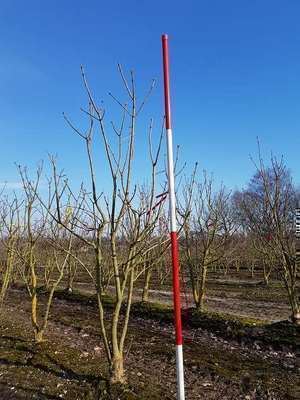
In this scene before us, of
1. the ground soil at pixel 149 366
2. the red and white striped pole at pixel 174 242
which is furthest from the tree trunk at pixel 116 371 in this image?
the red and white striped pole at pixel 174 242

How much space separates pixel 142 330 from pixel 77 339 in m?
1.67

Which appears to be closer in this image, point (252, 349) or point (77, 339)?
point (252, 349)

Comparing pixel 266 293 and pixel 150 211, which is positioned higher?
pixel 150 211

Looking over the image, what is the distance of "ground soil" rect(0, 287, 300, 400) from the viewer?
4727 mm

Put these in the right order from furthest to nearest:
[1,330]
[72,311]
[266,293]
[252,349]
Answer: [266,293]
[72,311]
[1,330]
[252,349]

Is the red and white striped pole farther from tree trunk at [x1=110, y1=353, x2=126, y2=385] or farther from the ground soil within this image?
tree trunk at [x1=110, y1=353, x2=126, y2=385]

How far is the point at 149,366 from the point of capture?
19.5 ft

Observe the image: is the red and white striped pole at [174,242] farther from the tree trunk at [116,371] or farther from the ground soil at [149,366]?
the tree trunk at [116,371]

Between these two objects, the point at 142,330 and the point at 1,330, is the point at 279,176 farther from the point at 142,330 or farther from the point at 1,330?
the point at 1,330

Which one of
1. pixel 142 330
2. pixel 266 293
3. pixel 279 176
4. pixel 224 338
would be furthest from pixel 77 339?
pixel 266 293

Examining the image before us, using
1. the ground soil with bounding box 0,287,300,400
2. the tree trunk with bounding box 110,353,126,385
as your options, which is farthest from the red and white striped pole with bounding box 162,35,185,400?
the tree trunk with bounding box 110,353,126,385

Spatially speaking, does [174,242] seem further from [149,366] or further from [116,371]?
[149,366]

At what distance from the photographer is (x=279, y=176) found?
8.91 metres

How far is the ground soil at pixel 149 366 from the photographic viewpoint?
4727mm
